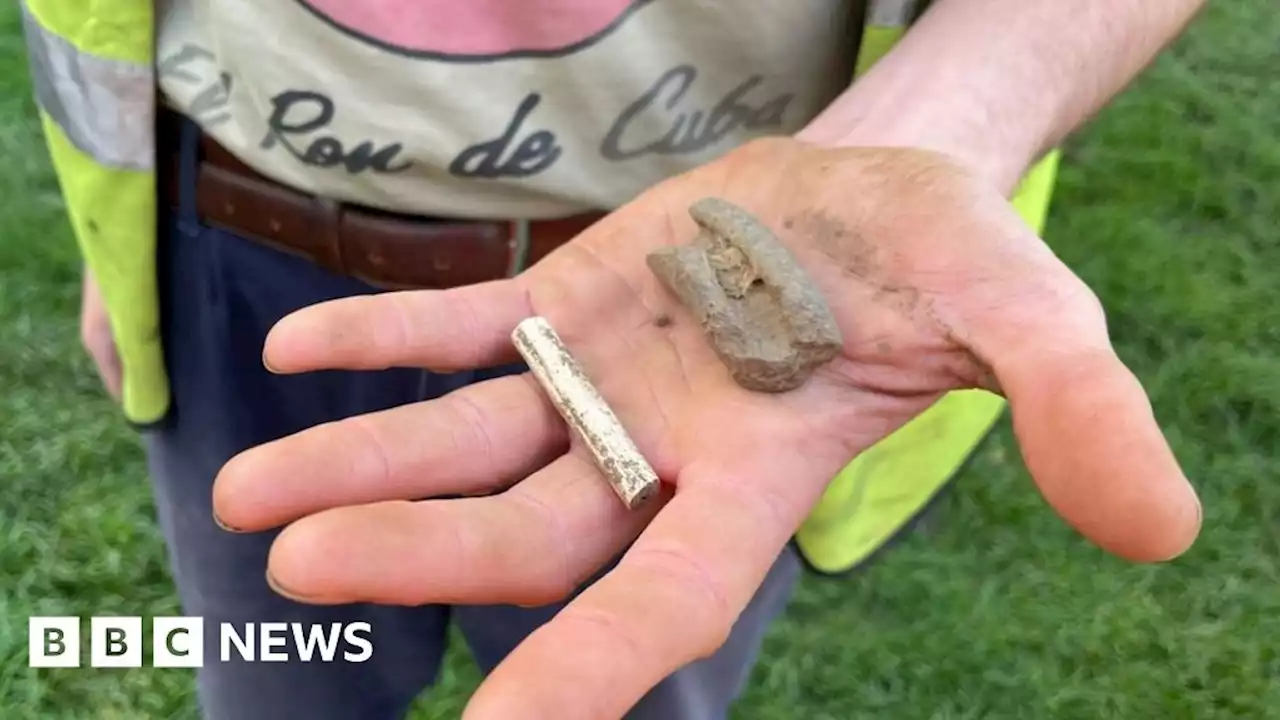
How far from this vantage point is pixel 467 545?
729 millimetres

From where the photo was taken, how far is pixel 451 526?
73cm

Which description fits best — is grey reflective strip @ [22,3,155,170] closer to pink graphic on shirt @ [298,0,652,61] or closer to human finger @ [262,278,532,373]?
pink graphic on shirt @ [298,0,652,61]

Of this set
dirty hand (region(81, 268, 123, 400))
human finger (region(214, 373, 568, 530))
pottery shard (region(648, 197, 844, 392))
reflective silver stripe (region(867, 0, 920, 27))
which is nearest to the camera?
human finger (region(214, 373, 568, 530))

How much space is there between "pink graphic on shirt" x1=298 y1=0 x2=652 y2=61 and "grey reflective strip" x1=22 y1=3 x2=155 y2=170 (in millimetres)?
190

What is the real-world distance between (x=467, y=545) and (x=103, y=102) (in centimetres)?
55

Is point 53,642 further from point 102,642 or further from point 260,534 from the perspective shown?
point 260,534

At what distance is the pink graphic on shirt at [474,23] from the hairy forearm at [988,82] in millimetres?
186

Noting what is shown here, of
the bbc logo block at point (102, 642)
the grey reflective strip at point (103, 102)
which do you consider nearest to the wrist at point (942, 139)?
the grey reflective strip at point (103, 102)

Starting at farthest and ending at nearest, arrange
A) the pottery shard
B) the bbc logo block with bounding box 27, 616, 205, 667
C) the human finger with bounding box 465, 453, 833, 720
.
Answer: the bbc logo block with bounding box 27, 616, 205, 667, the pottery shard, the human finger with bounding box 465, 453, 833, 720

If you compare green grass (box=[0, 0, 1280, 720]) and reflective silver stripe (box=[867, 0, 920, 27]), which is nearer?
reflective silver stripe (box=[867, 0, 920, 27])

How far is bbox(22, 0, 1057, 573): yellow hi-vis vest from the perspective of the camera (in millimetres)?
1020

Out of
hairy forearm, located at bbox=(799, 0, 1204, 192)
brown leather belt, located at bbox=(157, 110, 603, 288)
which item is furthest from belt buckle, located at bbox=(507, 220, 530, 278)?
hairy forearm, located at bbox=(799, 0, 1204, 192)

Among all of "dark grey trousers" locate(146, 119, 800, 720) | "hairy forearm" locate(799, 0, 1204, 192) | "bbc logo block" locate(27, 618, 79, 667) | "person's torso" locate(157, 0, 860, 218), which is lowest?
"bbc logo block" locate(27, 618, 79, 667)

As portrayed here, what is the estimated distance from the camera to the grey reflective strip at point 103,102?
40.4 inches
